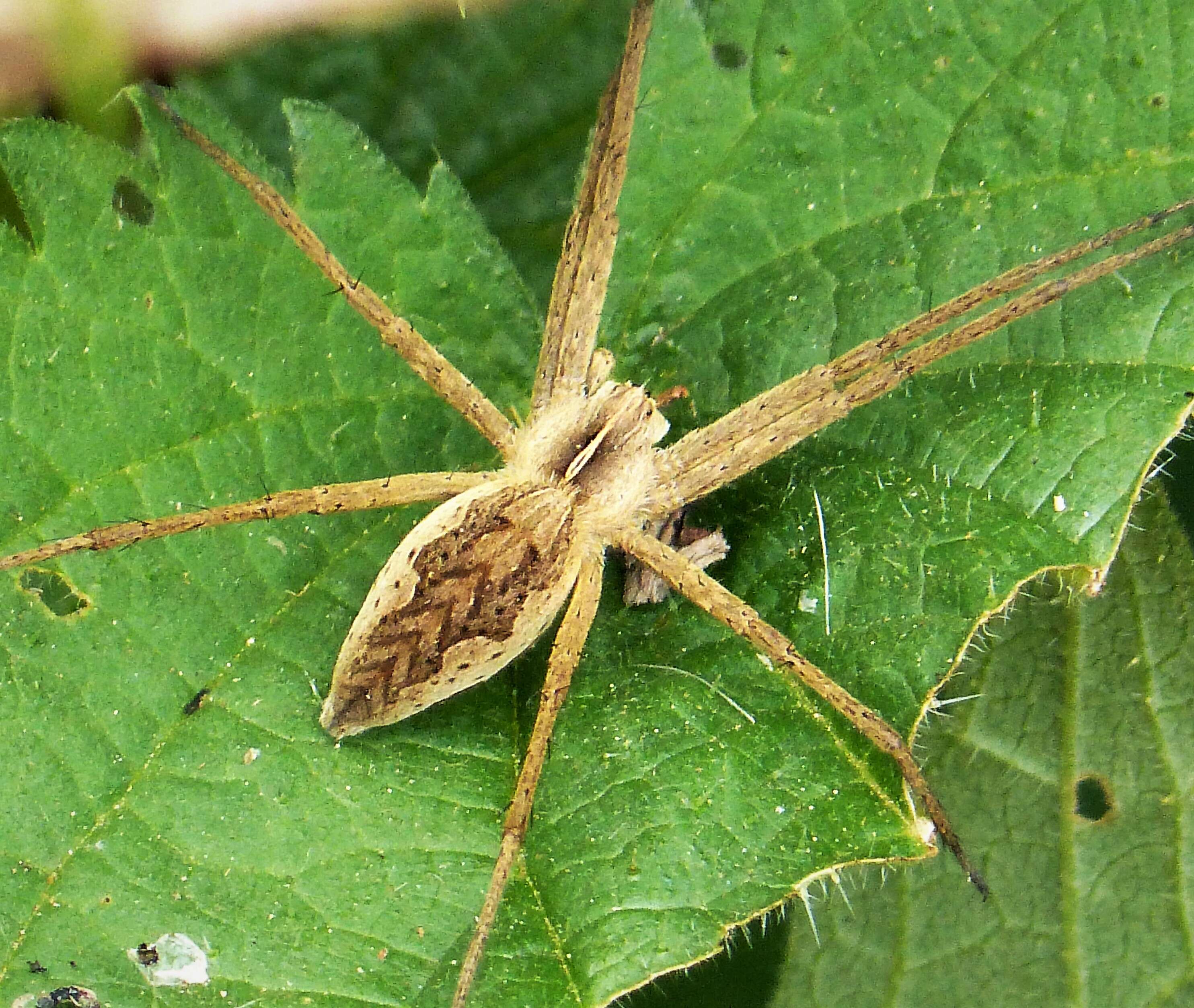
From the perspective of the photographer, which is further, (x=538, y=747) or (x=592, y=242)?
(x=592, y=242)

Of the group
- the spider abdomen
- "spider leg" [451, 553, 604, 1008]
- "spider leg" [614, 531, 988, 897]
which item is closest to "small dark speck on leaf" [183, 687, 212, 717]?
the spider abdomen

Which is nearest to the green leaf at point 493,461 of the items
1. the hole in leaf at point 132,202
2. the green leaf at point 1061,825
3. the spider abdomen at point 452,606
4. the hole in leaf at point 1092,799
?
the hole in leaf at point 132,202

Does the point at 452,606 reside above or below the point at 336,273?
below

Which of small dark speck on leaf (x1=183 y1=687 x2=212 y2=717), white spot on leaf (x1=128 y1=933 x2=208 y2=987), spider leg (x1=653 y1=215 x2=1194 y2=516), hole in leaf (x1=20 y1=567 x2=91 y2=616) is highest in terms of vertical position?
spider leg (x1=653 y1=215 x2=1194 y2=516)

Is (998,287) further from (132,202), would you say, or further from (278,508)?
(132,202)

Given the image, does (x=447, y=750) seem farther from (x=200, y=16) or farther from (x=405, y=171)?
(x=200, y=16)

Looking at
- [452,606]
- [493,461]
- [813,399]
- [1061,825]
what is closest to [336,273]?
[493,461]

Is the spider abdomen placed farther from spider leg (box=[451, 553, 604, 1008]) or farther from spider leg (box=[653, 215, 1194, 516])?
spider leg (box=[653, 215, 1194, 516])
